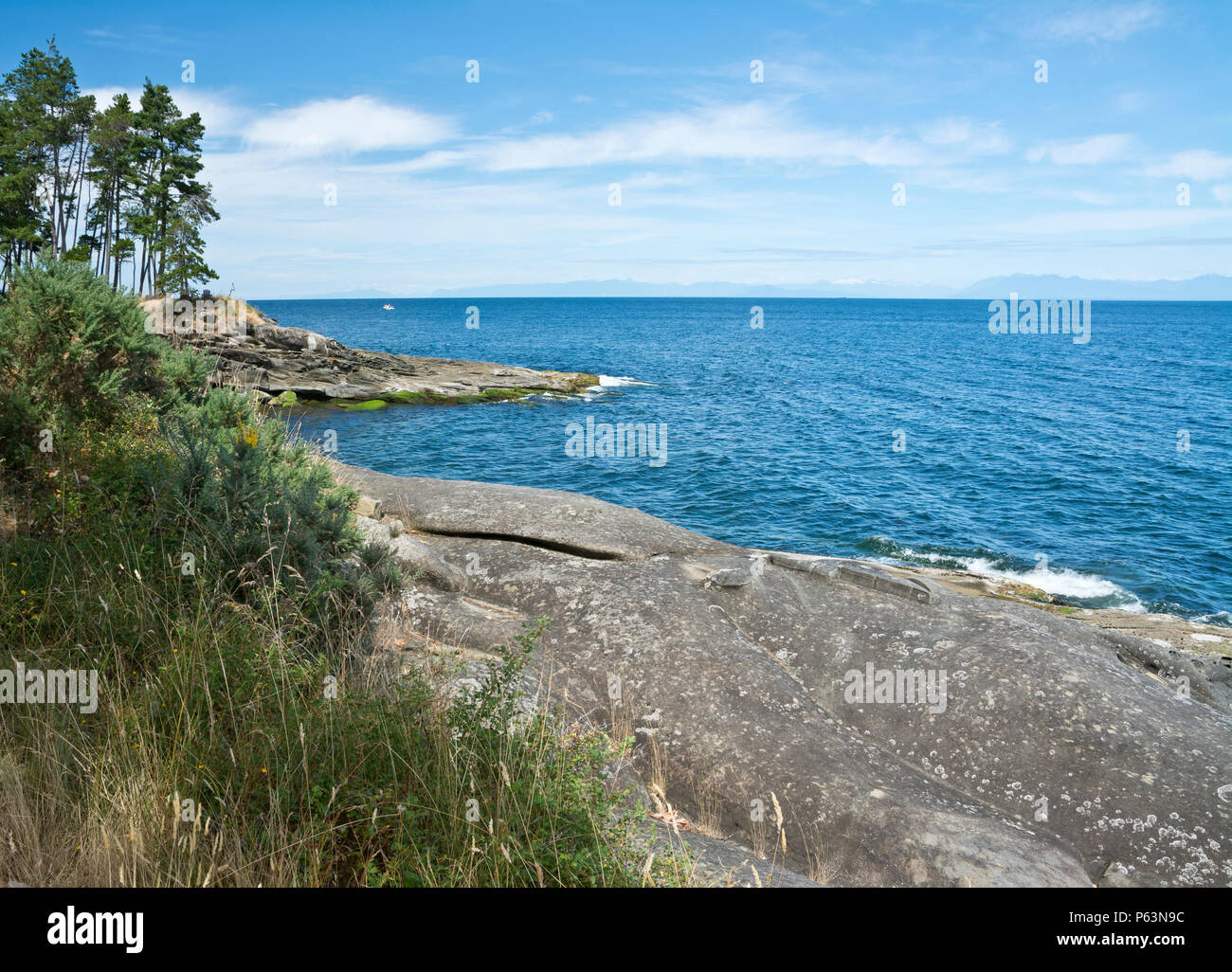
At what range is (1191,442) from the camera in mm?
42750

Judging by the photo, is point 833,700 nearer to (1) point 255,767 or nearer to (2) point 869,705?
(2) point 869,705

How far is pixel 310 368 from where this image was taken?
50.6 m

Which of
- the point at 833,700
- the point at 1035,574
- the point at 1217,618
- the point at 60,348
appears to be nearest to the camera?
the point at 833,700

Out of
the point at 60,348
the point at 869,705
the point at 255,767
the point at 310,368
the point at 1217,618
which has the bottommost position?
the point at 1217,618

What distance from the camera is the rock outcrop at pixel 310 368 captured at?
47312mm

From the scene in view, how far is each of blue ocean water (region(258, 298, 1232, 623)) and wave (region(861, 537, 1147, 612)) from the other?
8 cm

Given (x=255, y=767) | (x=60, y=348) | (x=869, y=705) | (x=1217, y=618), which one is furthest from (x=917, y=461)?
(x=255, y=767)

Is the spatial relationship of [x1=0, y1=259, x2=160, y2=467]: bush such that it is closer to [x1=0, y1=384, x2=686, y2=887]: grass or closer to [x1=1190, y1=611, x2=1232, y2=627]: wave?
[x1=0, y1=384, x2=686, y2=887]: grass

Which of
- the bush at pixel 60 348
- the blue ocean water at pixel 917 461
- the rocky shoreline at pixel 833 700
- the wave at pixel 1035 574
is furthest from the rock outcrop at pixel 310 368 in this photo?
the rocky shoreline at pixel 833 700

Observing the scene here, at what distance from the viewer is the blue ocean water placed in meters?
24.9

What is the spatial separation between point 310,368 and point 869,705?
4838 centimetres

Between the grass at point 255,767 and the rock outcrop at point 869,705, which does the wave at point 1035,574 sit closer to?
the rock outcrop at point 869,705

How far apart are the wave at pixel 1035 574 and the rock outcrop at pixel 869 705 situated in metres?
9.04
